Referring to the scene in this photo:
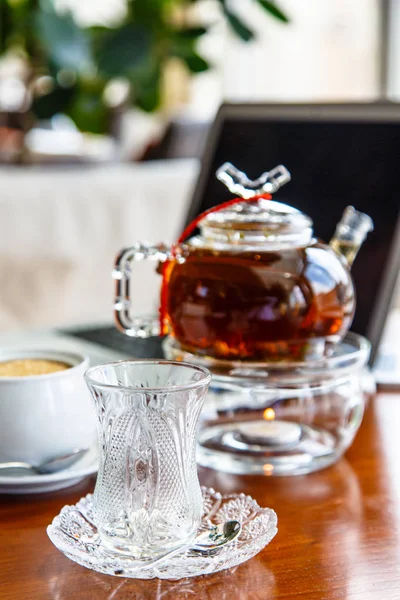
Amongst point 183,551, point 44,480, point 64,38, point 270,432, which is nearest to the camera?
point 183,551

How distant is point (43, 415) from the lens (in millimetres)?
591

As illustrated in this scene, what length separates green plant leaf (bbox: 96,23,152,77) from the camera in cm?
221

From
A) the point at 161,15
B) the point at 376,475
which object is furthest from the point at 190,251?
the point at 161,15

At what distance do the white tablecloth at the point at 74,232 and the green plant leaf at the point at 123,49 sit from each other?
0.28m

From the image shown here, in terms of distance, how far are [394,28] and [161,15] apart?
2.87 metres

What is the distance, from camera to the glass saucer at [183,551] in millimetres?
456

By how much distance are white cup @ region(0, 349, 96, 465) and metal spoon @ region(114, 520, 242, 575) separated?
141mm

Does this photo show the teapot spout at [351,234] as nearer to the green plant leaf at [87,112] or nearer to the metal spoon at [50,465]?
the metal spoon at [50,465]

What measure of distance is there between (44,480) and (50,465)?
0.07 ft

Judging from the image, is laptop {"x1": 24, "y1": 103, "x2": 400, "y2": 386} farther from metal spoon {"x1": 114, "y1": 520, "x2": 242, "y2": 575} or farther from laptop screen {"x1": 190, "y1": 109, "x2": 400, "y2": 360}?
metal spoon {"x1": 114, "y1": 520, "x2": 242, "y2": 575}

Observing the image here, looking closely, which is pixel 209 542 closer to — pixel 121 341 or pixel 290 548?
pixel 290 548

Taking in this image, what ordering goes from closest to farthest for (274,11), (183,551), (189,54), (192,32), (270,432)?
(183,551) < (270,432) < (274,11) < (192,32) < (189,54)

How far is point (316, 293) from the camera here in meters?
0.65

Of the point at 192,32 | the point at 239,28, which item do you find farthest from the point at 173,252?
the point at 192,32
